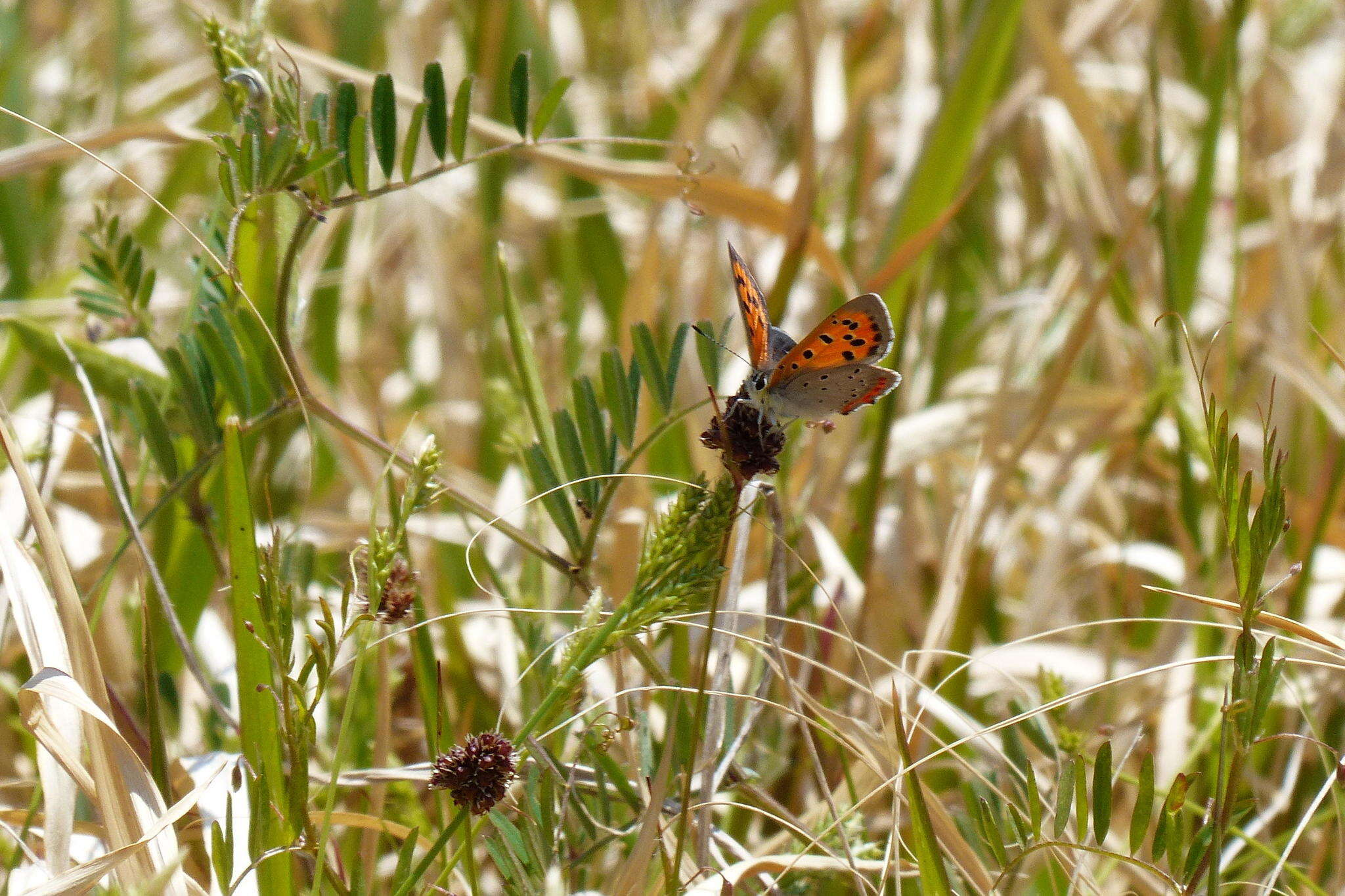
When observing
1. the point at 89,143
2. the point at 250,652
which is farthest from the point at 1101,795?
the point at 89,143

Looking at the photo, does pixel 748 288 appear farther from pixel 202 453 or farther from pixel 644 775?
pixel 202 453

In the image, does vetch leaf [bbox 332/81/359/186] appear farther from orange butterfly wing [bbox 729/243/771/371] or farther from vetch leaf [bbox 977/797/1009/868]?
vetch leaf [bbox 977/797/1009/868]

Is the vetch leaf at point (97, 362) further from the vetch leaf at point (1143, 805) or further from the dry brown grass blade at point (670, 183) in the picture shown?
the vetch leaf at point (1143, 805)

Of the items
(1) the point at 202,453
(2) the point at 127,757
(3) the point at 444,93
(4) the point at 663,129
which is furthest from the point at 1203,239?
(2) the point at 127,757

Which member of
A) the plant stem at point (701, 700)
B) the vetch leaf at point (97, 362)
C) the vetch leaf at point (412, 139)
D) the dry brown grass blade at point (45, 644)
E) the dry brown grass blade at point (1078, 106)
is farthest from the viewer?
the dry brown grass blade at point (1078, 106)

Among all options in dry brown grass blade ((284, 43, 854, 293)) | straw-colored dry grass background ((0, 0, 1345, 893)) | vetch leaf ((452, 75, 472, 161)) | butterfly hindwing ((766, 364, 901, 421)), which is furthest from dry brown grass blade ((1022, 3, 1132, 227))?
vetch leaf ((452, 75, 472, 161))

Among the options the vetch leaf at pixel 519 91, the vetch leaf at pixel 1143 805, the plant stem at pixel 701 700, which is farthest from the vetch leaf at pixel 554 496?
the vetch leaf at pixel 1143 805

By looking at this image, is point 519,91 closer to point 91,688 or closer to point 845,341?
point 845,341
